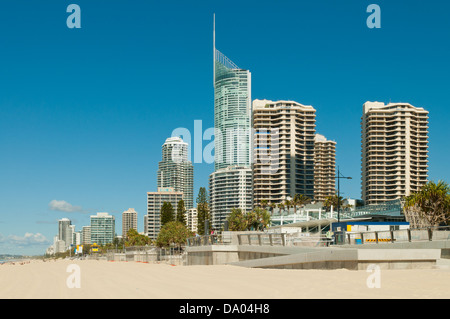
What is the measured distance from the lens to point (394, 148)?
17612cm

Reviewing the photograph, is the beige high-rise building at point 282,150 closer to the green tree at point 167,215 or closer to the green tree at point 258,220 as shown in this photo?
the green tree at point 167,215

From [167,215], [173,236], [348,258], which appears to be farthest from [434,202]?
[167,215]

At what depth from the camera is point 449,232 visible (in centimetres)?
2542

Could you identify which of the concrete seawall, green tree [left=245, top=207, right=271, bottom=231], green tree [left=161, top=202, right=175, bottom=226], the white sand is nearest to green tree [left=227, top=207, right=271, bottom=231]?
green tree [left=245, top=207, right=271, bottom=231]

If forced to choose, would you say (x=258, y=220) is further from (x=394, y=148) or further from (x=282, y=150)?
(x=394, y=148)

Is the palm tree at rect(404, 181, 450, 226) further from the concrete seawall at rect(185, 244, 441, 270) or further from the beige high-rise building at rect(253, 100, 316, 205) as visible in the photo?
the beige high-rise building at rect(253, 100, 316, 205)

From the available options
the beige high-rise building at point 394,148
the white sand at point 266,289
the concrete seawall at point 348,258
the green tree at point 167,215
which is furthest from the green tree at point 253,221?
the white sand at point 266,289

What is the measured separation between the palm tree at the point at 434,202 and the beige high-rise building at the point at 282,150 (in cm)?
11305

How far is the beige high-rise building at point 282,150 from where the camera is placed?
17425cm

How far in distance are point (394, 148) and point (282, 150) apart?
119 ft

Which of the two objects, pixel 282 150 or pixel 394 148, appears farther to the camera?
pixel 282 150

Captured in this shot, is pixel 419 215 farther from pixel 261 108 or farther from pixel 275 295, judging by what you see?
pixel 261 108

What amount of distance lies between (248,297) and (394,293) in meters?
3.04
